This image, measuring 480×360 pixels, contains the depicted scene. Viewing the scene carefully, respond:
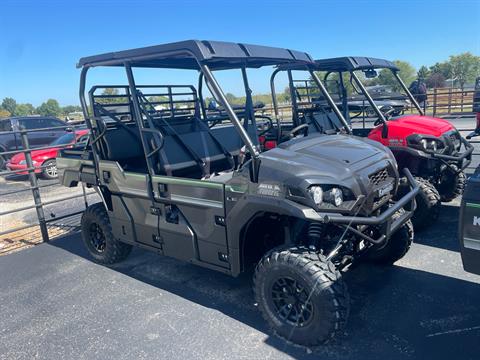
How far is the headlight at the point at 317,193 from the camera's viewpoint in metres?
2.57

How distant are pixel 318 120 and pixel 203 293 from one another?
3485 mm

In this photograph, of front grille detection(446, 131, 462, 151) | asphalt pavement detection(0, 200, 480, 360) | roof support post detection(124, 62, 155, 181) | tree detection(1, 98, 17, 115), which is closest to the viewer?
asphalt pavement detection(0, 200, 480, 360)

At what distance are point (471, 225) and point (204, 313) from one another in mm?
2122

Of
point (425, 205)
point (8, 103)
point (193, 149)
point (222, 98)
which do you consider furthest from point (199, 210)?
point (8, 103)

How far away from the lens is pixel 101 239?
458 centimetres

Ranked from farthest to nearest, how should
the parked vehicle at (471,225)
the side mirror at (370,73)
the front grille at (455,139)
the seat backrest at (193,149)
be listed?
the side mirror at (370,73) → the front grille at (455,139) → the seat backrest at (193,149) → the parked vehicle at (471,225)

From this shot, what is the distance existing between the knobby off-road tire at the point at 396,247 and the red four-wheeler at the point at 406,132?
95 centimetres

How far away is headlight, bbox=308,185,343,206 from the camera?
2.60m

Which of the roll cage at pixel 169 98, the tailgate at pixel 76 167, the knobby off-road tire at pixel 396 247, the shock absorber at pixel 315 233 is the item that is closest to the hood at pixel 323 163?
the roll cage at pixel 169 98

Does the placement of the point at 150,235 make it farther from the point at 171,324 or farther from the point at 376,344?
the point at 376,344

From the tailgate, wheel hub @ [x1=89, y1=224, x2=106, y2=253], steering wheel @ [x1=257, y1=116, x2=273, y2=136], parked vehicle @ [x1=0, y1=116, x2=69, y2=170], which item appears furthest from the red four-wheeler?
parked vehicle @ [x1=0, y1=116, x2=69, y2=170]

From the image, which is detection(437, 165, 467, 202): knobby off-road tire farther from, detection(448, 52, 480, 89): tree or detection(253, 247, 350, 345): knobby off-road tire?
detection(448, 52, 480, 89): tree

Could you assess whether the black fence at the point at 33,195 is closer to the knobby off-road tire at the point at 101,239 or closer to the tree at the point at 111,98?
the knobby off-road tire at the point at 101,239

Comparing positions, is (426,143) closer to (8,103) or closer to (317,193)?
(317,193)
